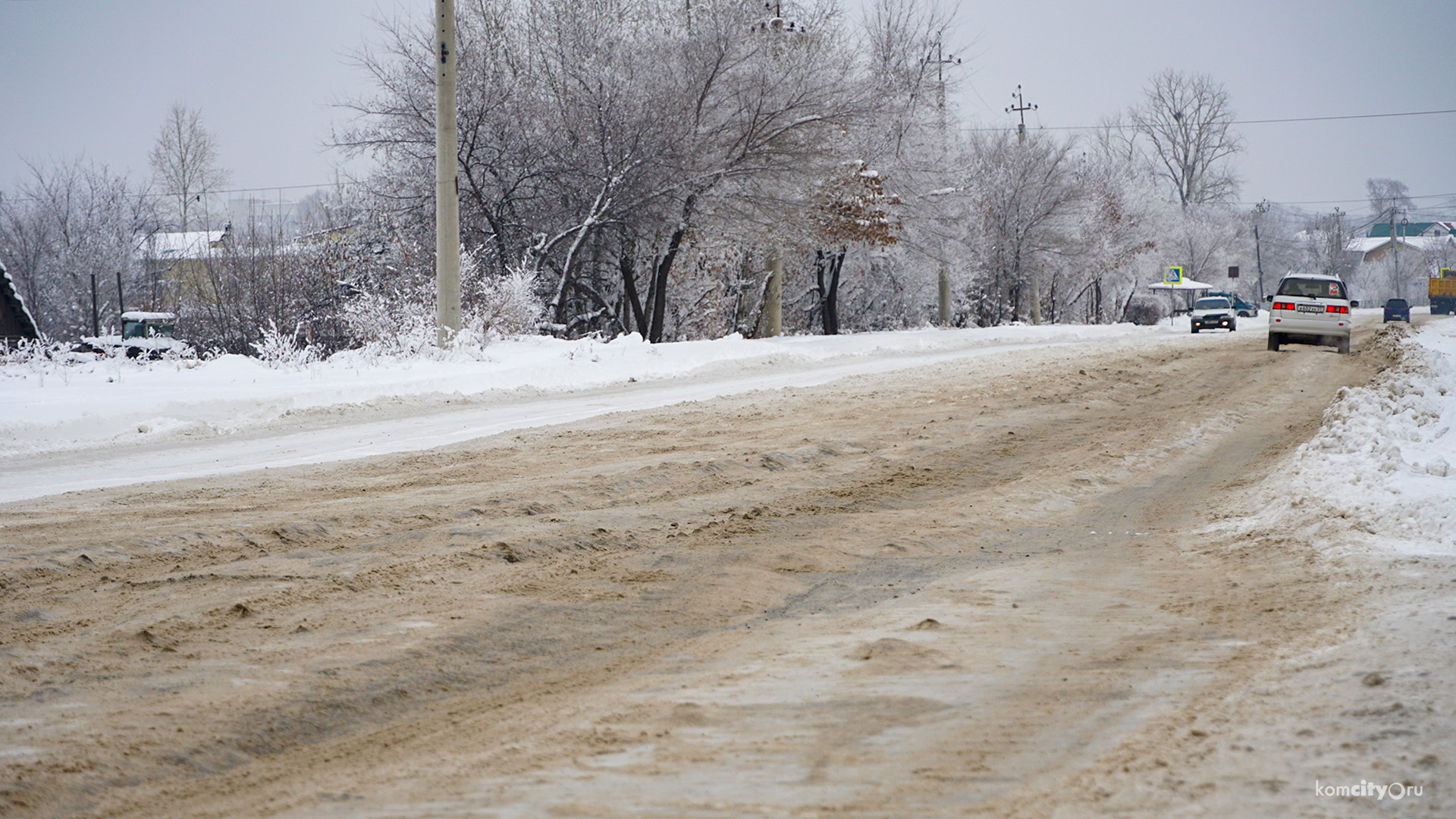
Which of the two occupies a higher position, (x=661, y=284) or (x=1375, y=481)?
(x=661, y=284)

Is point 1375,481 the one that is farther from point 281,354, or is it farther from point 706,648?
point 281,354

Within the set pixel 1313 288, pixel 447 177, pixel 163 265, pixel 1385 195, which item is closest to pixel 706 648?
pixel 447 177

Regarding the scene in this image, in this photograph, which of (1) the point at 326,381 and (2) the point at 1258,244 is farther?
(2) the point at 1258,244

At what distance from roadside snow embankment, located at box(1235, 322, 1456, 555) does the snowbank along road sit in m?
0.34

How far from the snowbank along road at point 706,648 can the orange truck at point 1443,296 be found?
79473mm

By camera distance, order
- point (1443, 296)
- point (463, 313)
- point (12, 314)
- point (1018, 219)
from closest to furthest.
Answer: point (463, 313)
point (12, 314)
point (1018, 219)
point (1443, 296)

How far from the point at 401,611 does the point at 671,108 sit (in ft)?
74.3

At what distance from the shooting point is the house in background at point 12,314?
34625 mm

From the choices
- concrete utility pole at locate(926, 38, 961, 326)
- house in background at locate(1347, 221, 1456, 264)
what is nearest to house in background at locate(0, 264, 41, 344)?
concrete utility pole at locate(926, 38, 961, 326)

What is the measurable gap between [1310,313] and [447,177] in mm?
19704

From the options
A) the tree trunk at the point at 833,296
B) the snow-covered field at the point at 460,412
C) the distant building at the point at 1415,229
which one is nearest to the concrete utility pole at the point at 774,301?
the tree trunk at the point at 833,296

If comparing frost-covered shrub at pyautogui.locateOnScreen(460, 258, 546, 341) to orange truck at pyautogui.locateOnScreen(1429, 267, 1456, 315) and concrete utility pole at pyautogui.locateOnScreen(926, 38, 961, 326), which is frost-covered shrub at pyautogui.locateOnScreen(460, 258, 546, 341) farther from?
orange truck at pyautogui.locateOnScreen(1429, 267, 1456, 315)

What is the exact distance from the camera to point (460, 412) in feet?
46.5

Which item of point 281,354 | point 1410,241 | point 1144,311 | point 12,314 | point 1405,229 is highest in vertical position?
point 1405,229
